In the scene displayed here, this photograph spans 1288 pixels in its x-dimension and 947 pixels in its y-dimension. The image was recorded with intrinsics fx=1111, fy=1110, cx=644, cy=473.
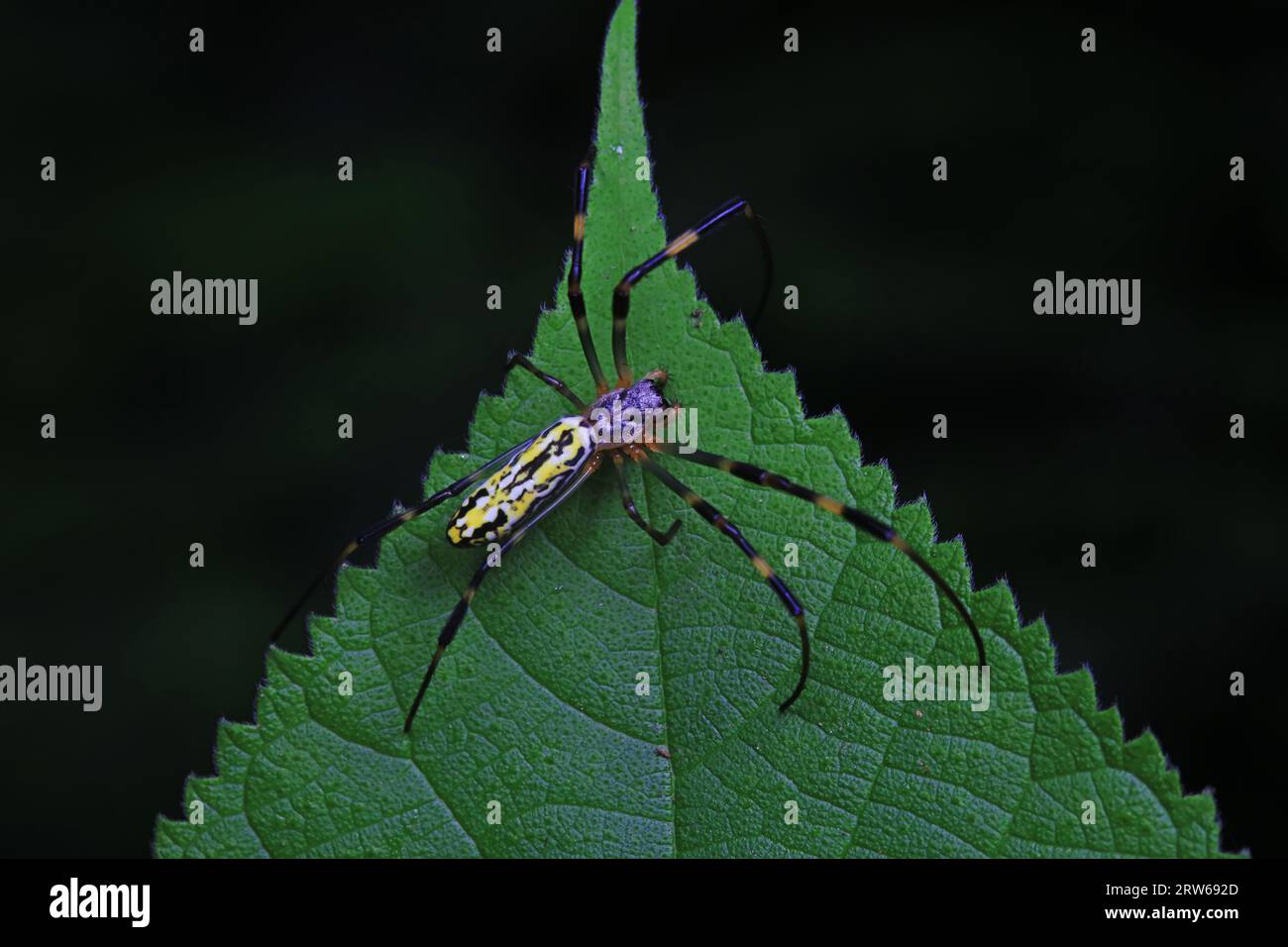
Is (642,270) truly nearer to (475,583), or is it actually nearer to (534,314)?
(475,583)

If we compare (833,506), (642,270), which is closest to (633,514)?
(833,506)

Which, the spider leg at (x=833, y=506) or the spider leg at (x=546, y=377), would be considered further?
the spider leg at (x=546, y=377)

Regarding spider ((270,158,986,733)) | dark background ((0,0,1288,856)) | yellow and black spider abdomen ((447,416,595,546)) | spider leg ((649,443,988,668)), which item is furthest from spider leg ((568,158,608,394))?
dark background ((0,0,1288,856))

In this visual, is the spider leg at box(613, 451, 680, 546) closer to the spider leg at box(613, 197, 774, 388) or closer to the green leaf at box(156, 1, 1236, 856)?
the green leaf at box(156, 1, 1236, 856)

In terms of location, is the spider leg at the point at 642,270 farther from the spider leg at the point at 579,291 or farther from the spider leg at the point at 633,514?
the spider leg at the point at 633,514

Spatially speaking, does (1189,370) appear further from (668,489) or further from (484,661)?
(484,661)

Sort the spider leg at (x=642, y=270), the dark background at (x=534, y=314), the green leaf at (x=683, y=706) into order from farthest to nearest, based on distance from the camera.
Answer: the dark background at (x=534, y=314), the spider leg at (x=642, y=270), the green leaf at (x=683, y=706)

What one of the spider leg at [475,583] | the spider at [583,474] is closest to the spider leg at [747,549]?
the spider at [583,474]
